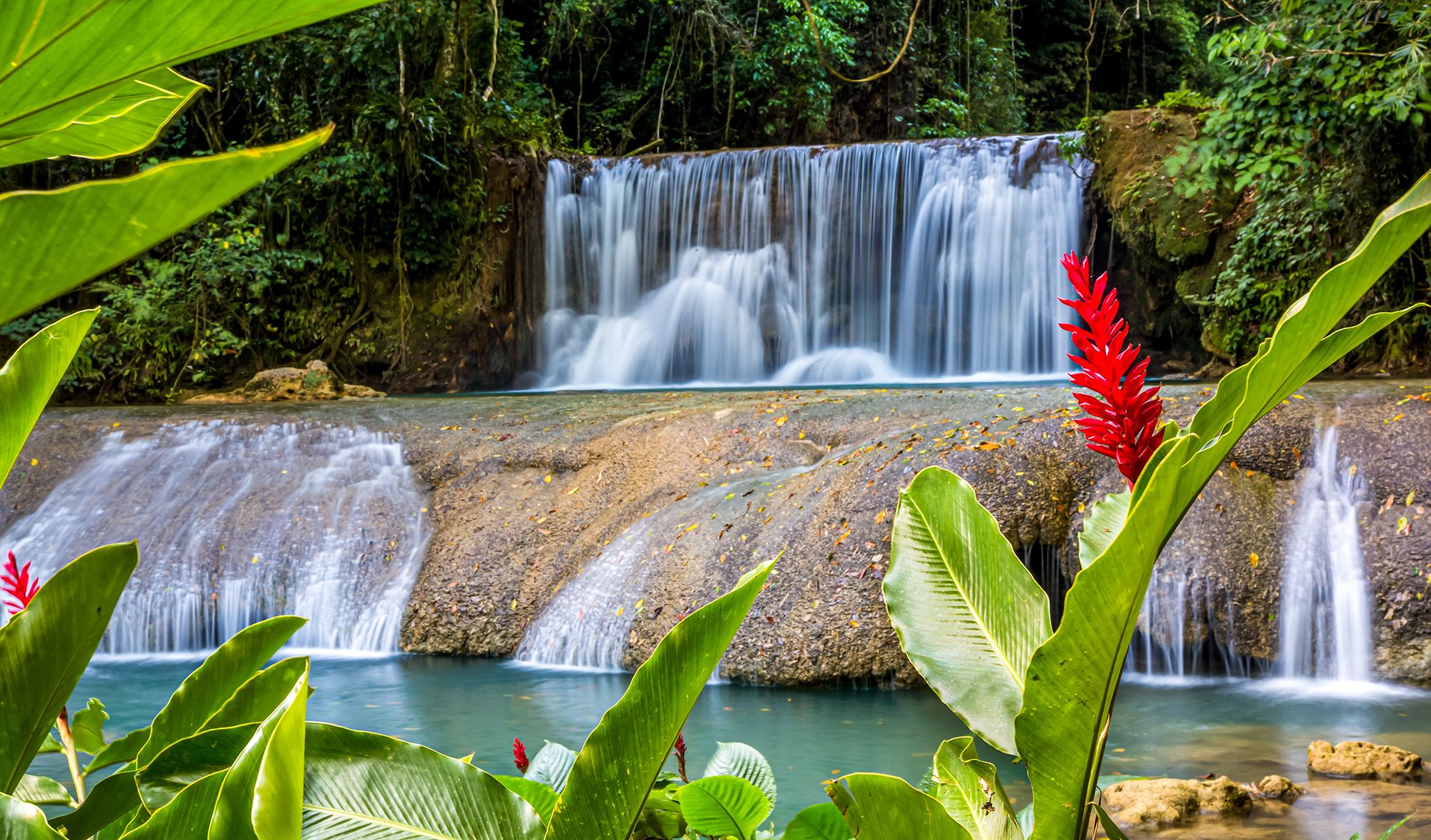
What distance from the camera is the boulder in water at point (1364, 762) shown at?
13.9 feet

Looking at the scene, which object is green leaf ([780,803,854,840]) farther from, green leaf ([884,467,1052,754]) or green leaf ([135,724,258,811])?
green leaf ([135,724,258,811])

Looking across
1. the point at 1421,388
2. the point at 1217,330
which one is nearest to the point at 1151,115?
the point at 1217,330

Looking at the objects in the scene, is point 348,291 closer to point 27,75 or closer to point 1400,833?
point 1400,833

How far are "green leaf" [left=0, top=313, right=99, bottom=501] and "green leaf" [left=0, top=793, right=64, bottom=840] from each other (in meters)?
0.23

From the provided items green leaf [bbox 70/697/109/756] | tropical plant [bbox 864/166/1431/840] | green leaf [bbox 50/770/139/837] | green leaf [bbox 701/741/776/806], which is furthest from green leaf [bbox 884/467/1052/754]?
green leaf [bbox 70/697/109/756]

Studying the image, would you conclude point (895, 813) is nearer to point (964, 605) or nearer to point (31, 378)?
point (964, 605)

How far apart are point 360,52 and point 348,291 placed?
311 centimetres

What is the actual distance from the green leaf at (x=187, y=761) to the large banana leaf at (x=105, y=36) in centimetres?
50

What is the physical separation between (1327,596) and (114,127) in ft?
21.3

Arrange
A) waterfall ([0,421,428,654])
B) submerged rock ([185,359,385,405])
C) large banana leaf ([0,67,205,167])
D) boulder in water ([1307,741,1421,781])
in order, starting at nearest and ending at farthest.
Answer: large banana leaf ([0,67,205,167])
boulder in water ([1307,741,1421,781])
waterfall ([0,421,428,654])
submerged rock ([185,359,385,405])

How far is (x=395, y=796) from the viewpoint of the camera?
793mm

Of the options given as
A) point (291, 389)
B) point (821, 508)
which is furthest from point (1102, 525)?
point (291, 389)

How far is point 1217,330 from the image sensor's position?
1188 cm

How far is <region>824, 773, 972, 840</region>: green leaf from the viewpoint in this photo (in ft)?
2.77
